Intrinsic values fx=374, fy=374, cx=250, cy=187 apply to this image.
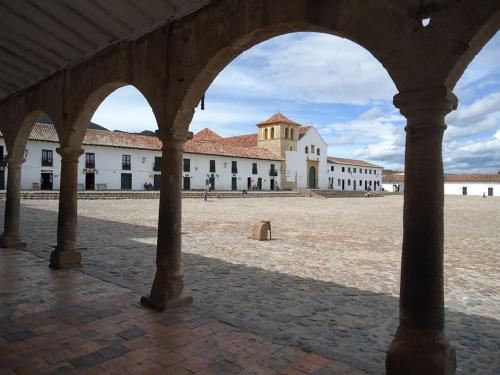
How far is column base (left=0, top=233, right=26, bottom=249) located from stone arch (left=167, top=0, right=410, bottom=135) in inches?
225

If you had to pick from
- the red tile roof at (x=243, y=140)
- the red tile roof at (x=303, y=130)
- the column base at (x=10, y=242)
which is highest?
the red tile roof at (x=303, y=130)

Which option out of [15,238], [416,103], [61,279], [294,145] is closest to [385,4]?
[416,103]

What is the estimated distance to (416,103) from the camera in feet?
8.18

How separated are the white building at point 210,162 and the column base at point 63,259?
90.8 ft

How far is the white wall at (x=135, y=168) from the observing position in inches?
1271

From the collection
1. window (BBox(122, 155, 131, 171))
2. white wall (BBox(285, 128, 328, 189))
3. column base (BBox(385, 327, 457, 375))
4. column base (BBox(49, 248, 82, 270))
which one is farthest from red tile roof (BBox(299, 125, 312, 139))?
column base (BBox(385, 327, 457, 375))

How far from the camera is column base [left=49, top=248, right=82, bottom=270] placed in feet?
19.8

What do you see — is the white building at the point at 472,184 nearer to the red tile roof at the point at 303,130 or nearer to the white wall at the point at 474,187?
the white wall at the point at 474,187

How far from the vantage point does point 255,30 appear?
3.32m

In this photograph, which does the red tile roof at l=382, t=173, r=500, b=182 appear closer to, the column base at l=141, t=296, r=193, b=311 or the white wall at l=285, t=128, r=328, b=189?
the white wall at l=285, t=128, r=328, b=189

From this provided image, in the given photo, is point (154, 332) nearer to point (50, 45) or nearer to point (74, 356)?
point (74, 356)

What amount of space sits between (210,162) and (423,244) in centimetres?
4090

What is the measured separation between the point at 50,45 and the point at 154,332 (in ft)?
13.0

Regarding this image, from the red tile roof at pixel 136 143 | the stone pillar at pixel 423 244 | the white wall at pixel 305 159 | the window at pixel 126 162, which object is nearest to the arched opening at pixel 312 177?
the white wall at pixel 305 159
